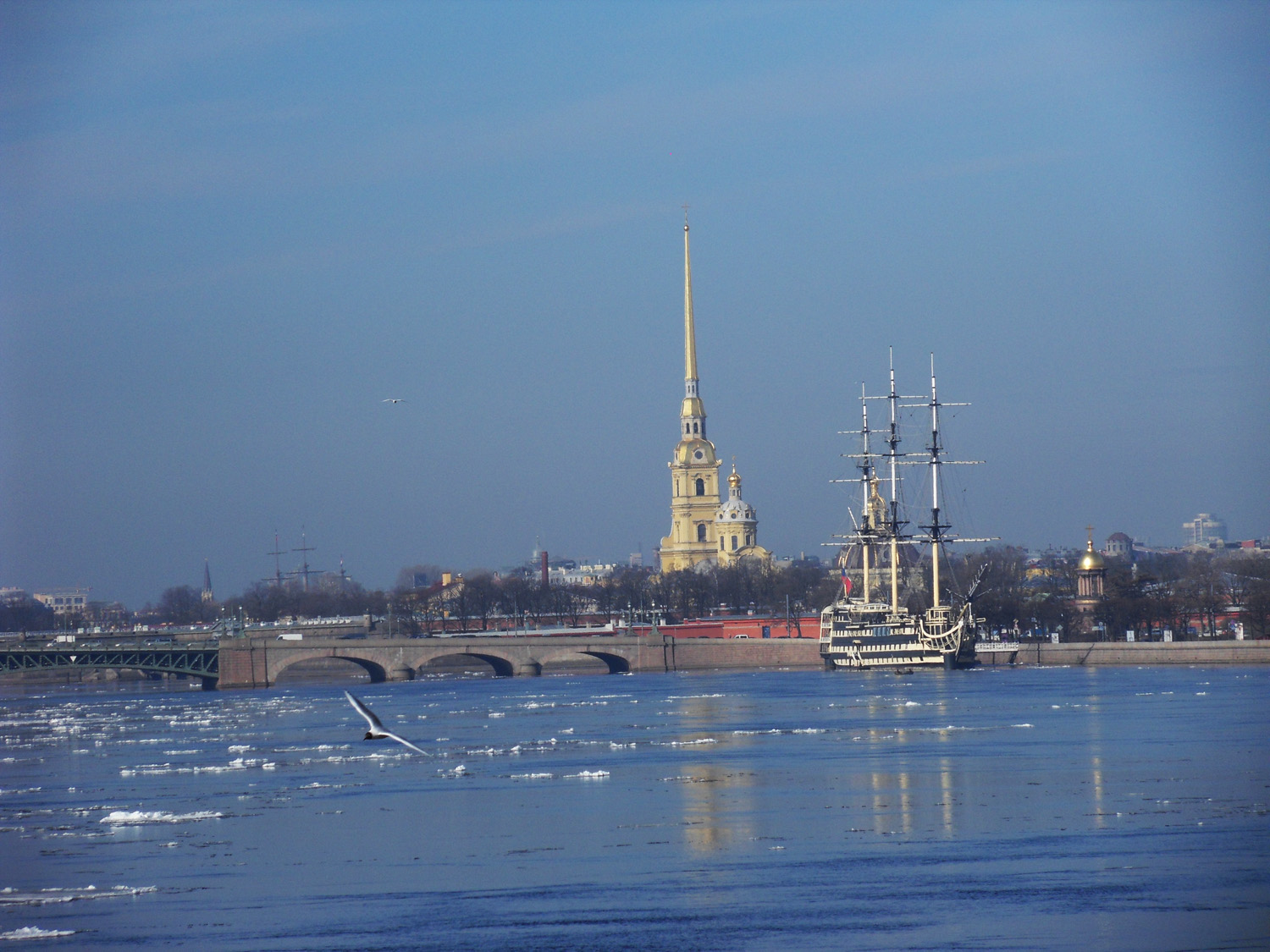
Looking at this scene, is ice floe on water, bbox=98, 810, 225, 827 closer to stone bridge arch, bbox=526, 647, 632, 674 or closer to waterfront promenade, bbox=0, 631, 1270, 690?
waterfront promenade, bbox=0, 631, 1270, 690

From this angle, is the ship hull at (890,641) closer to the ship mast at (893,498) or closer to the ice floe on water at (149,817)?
the ship mast at (893,498)

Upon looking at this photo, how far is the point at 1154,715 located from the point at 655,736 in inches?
507

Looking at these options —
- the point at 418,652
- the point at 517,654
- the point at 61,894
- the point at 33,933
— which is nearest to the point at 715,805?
the point at 61,894

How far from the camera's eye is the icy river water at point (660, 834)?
19.4 metres

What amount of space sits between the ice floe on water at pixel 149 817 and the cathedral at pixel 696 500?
389 feet

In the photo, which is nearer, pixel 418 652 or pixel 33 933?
pixel 33 933

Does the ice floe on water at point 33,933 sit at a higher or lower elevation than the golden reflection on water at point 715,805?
lower

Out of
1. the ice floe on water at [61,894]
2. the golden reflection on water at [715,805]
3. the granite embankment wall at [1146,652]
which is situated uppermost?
the granite embankment wall at [1146,652]

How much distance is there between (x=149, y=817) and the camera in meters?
29.0

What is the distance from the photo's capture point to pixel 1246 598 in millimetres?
90688

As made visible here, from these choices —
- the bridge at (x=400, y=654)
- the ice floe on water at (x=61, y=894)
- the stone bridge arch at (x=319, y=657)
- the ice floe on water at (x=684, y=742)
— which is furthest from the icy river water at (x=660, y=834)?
the stone bridge arch at (x=319, y=657)

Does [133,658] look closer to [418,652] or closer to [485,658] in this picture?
[418,652]

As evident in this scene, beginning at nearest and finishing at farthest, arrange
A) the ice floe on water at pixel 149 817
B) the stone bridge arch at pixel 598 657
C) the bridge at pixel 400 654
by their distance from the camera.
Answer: the ice floe on water at pixel 149 817
the bridge at pixel 400 654
the stone bridge arch at pixel 598 657

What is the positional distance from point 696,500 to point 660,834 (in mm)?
123755
